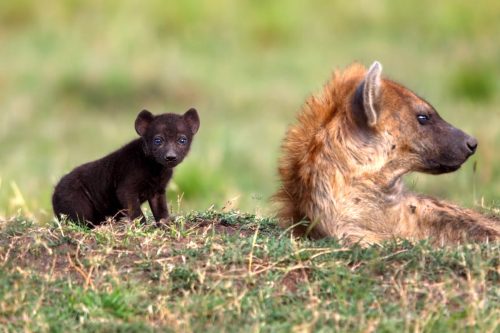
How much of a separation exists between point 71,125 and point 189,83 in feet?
6.06

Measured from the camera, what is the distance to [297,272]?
5.78 meters

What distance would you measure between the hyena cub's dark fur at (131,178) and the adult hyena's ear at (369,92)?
3.71 ft

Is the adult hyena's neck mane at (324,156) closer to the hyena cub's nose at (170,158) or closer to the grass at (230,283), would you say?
the grass at (230,283)

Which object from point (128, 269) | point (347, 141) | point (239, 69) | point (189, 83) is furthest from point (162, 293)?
point (239, 69)

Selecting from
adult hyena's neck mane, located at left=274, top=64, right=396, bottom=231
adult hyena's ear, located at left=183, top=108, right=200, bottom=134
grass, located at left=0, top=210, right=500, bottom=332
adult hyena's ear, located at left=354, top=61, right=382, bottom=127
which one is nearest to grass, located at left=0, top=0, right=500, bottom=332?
grass, located at left=0, top=210, right=500, bottom=332

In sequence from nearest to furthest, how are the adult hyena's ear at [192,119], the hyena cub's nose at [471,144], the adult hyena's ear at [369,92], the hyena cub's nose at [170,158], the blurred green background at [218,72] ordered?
the adult hyena's ear at [369,92]
the hyena cub's nose at [471,144]
the hyena cub's nose at [170,158]
the adult hyena's ear at [192,119]
the blurred green background at [218,72]

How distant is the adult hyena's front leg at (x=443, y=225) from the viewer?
635 centimetres

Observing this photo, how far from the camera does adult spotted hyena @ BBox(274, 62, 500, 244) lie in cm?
616

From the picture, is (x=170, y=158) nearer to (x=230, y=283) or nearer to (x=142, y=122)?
(x=142, y=122)

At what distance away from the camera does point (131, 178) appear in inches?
266

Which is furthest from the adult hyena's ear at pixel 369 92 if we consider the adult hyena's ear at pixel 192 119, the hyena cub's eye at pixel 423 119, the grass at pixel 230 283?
the adult hyena's ear at pixel 192 119

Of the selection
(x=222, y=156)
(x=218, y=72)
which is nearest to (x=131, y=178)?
(x=222, y=156)

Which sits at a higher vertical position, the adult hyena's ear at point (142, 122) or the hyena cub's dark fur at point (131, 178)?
the adult hyena's ear at point (142, 122)

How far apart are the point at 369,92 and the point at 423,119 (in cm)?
39
